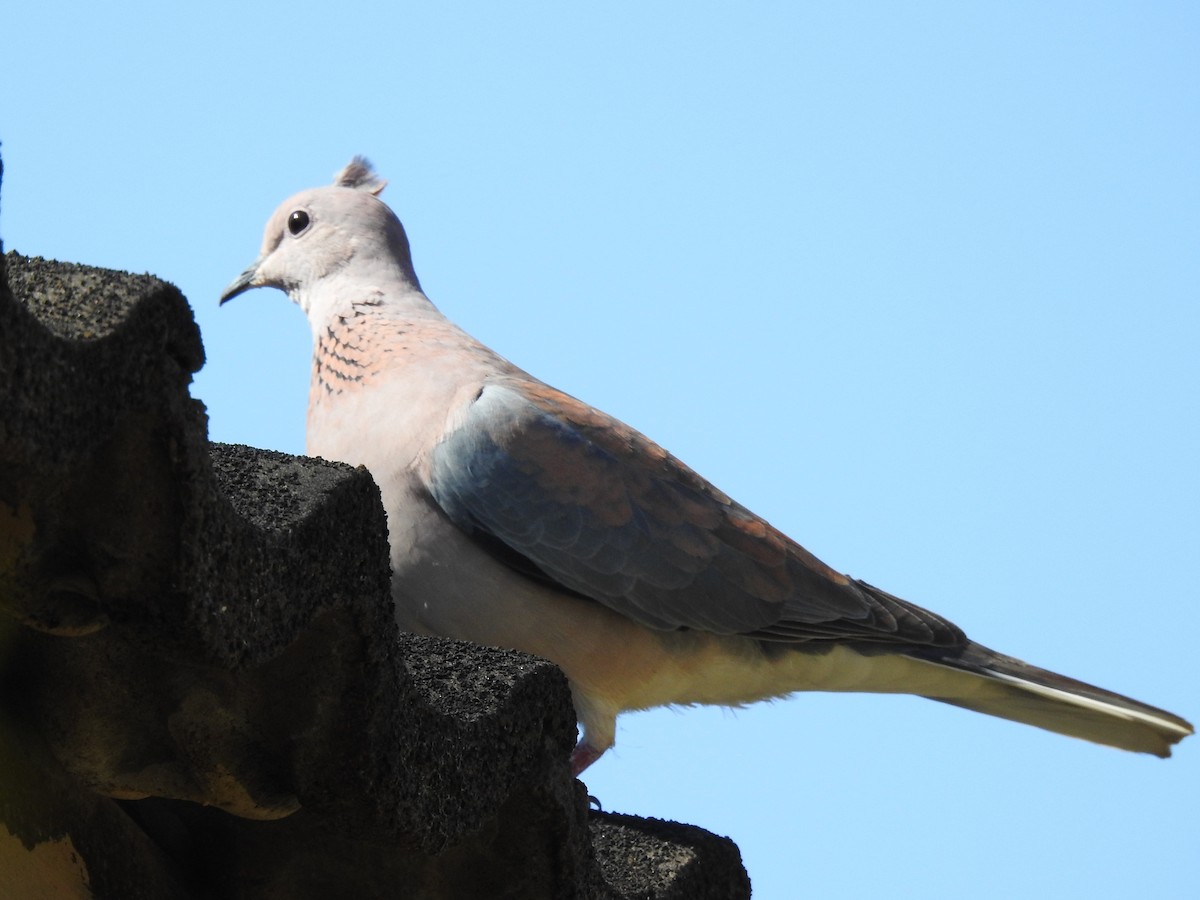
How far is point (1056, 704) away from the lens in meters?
4.94

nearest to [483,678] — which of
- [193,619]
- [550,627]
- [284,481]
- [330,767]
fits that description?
[330,767]

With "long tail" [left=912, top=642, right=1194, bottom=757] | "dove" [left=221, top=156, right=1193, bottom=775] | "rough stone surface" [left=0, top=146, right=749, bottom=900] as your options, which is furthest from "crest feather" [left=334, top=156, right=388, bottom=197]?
"rough stone surface" [left=0, top=146, right=749, bottom=900]

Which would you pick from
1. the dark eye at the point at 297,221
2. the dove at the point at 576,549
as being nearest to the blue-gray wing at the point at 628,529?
the dove at the point at 576,549

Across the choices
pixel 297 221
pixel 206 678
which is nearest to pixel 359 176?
pixel 297 221

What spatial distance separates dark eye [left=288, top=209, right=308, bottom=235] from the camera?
17.1 feet

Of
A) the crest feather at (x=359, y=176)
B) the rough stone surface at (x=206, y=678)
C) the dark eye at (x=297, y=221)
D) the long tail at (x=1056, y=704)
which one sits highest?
the crest feather at (x=359, y=176)

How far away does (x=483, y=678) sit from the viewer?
2236mm

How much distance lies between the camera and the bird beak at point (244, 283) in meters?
5.26

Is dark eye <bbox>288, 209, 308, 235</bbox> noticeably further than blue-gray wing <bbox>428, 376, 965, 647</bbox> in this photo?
Yes

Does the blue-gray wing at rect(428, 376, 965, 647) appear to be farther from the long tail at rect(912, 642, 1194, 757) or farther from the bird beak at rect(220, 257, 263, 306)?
the bird beak at rect(220, 257, 263, 306)

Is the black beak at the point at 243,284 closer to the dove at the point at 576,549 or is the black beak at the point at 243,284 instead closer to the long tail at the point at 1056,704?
the dove at the point at 576,549

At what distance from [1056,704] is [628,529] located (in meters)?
1.43

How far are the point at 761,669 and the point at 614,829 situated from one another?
172cm

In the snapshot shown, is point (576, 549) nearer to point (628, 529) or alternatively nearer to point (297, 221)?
point (628, 529)
